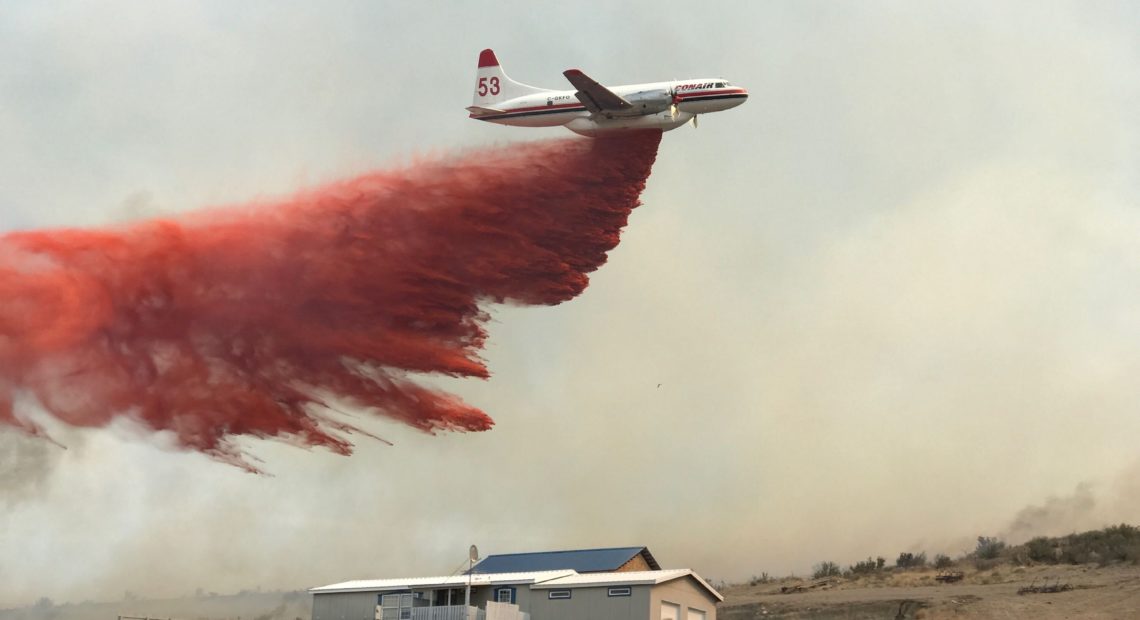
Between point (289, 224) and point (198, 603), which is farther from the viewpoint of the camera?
point (198, 603)

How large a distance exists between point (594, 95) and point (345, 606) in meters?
26.5

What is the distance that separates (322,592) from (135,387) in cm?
1400

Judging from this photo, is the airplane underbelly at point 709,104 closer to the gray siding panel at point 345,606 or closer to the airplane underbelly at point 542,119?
the airplane underbelly at point 542,119

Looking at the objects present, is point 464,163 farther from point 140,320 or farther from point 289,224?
point 140,320

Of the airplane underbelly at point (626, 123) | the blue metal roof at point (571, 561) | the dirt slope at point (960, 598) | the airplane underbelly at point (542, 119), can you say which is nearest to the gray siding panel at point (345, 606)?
the blue metal roof at point (571, 561)

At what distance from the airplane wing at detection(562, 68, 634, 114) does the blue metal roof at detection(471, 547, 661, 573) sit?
22.0 metres

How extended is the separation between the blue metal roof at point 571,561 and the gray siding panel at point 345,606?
20.7ft

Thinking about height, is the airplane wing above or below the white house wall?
above

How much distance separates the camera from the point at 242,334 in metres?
48.0

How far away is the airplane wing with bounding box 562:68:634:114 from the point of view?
45781 millimetres

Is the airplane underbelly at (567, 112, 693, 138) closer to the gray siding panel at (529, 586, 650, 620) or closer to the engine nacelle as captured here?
the engine nacelle

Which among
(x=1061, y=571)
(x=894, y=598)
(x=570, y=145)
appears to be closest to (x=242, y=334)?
(x=570, y=145)

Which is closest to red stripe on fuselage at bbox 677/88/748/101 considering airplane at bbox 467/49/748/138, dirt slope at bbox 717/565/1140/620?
airplane at bbox 467/49/748/138

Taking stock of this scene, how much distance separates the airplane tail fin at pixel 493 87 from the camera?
170ft
